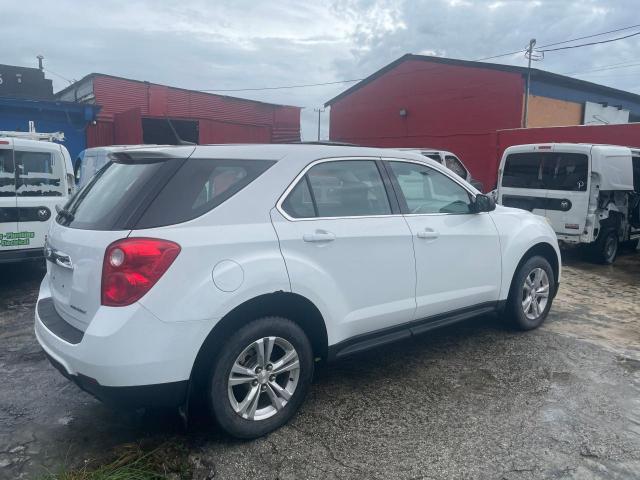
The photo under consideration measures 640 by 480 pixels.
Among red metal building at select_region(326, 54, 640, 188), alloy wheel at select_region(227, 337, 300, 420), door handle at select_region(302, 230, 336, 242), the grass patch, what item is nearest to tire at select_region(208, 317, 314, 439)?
alloy wheel at select_region(227, 337, 300, 420)

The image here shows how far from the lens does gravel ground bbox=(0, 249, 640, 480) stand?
298 cm

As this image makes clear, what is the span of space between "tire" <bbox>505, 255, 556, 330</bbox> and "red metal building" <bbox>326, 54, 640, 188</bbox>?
1200cm

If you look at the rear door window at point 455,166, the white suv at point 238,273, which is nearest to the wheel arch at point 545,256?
the white suv at point 238,273

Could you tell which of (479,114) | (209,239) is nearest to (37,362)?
(209,239)

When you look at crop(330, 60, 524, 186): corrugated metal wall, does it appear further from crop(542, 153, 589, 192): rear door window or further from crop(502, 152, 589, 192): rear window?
crop(542, 153, 589, 192): rear door window

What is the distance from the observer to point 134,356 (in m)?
2.69

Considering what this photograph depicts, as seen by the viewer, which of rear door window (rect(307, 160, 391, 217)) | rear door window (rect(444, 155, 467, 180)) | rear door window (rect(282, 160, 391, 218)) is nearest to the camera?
rear door window (rect(282, 160, 391, 218))

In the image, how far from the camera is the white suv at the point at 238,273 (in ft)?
9.01

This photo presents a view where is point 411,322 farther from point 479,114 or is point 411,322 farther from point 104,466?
point 479,114

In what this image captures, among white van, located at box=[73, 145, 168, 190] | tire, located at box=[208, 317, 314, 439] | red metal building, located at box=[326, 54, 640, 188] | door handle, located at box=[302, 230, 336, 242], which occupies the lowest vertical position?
tire, located at box=[208, 317, 314, 439]

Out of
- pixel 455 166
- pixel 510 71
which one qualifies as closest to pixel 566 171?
pixel 455 166

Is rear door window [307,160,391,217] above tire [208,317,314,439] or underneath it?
above

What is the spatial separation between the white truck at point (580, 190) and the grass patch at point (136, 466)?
7410mm

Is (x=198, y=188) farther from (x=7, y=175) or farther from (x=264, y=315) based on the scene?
(x=7, y=175)
